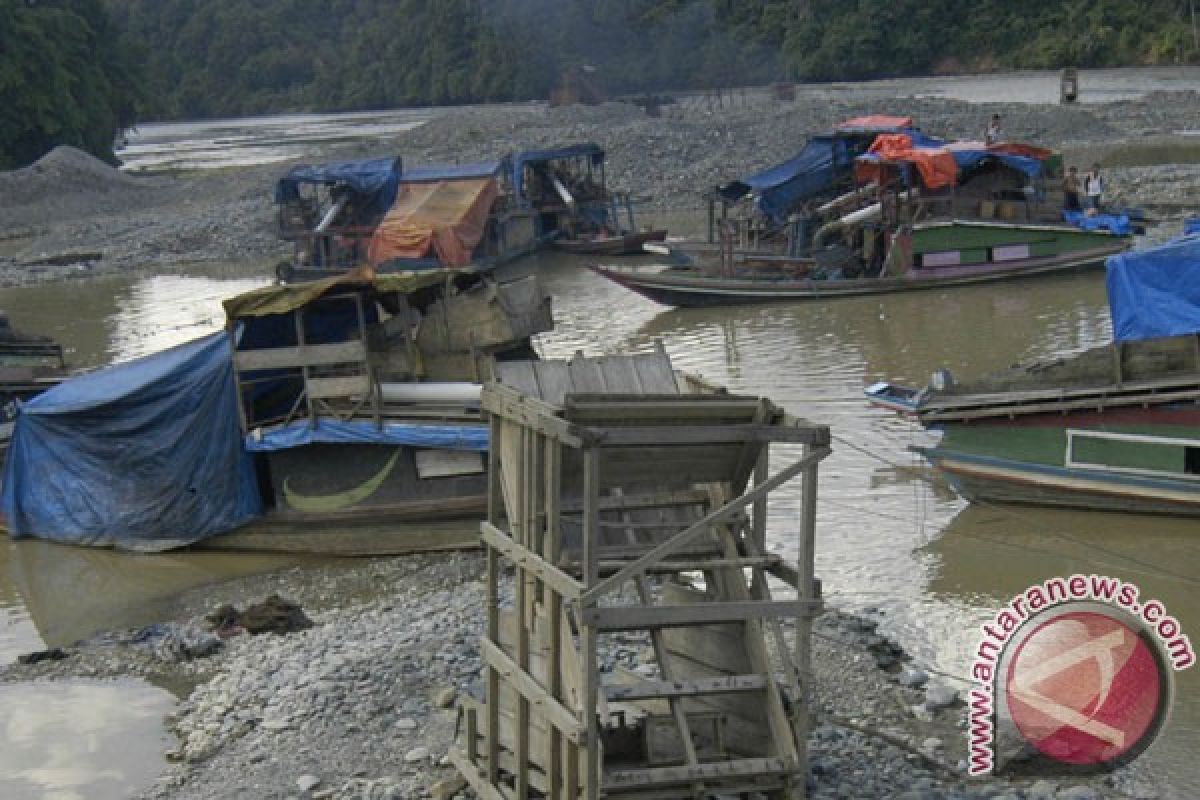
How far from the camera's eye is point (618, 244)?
3462 cm

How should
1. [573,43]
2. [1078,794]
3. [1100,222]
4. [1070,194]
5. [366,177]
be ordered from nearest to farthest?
[1078,794]
[1100,222]
[1070,194]
[366,177]
[573,43]

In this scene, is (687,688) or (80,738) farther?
(80,738)

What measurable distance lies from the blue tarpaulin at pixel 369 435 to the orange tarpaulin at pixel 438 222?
625 inches

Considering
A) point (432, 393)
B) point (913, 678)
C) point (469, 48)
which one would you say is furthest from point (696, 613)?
point (469, 48)

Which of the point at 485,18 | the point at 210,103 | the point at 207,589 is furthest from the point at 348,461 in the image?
the point at 210,103

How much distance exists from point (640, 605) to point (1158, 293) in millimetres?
7732

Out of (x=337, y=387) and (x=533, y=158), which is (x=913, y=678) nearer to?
(x=337, y=387)

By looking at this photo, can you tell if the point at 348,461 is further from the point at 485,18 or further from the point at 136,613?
the point at 485,18

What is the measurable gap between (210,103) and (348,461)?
386ft

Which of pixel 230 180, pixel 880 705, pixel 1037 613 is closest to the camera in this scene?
pixel 880 705

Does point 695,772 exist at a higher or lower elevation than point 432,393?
lower

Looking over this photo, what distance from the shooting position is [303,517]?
15852mm

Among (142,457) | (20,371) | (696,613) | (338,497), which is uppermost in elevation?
(696,613)

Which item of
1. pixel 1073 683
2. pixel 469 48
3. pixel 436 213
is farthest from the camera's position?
pixel 469 48
